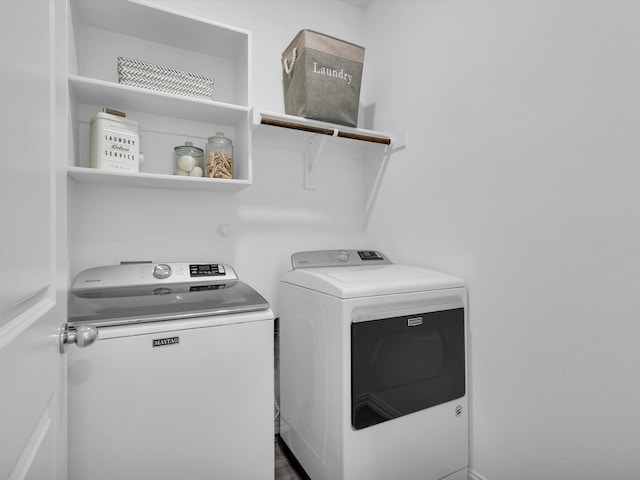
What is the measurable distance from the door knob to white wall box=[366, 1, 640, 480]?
1.48 metres

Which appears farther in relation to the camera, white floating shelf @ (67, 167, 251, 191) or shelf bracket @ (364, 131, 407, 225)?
shelf bracket @ (364, 131, 407, 225)

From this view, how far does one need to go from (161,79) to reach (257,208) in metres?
0.80

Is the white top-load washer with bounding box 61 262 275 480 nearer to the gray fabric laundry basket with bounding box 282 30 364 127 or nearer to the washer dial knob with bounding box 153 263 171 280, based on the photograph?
the washer dial knob with bounding box 153 263 171 280

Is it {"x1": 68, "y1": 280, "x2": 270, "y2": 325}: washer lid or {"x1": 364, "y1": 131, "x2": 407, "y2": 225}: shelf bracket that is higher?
{"x1": 364, "y1": 131, "x2": 407, "y2": 225}: shelf bracket

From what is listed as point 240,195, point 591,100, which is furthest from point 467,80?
point 240,195

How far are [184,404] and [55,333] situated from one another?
0.67 meters

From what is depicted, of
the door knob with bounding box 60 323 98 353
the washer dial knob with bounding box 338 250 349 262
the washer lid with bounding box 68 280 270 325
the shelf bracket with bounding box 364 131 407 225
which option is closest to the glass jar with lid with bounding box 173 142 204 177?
the washer lid with bounding box 68 280 270 325

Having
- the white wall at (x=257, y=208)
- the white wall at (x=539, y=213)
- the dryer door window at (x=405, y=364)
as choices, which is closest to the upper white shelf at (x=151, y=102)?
the white wall at (x=257, y=208)

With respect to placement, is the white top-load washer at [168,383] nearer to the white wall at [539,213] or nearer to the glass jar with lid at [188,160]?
the glass jar with lid at [188,160]

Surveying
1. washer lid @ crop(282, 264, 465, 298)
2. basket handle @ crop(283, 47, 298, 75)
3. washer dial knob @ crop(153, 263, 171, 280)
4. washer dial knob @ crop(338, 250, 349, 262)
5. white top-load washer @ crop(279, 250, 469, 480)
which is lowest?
white top-load washer @ crop(279, 250, 469, 480)

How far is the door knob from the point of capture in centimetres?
65

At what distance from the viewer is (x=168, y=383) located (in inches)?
44.6

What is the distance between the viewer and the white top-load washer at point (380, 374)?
1279mm

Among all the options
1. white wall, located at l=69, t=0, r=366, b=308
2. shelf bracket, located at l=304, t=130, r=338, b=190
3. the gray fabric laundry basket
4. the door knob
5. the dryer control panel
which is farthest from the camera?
shelf bracket, located at l=304, t=130, r=338, b=190
